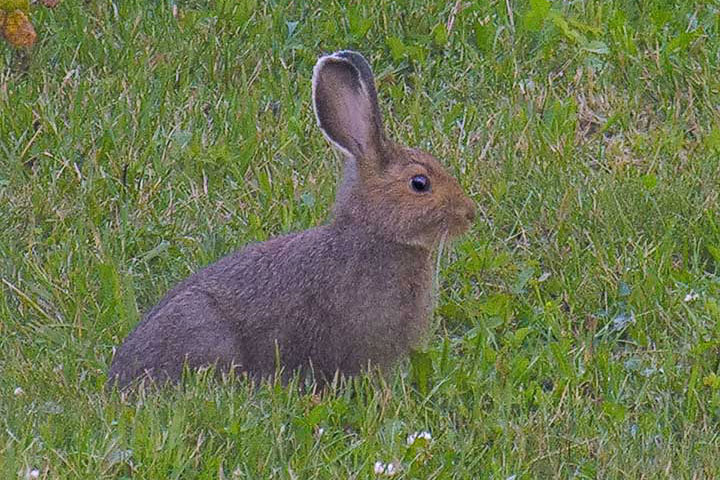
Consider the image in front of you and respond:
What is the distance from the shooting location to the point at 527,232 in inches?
273

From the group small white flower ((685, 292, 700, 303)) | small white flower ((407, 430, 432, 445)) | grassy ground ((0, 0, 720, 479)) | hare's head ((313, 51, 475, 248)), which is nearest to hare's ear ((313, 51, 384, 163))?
hare's head ((313, 51, 475, 248))

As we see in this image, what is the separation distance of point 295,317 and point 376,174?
60cm

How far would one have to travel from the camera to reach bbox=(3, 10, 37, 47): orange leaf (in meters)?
7.25

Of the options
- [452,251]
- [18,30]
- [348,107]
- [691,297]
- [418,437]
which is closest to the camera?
[418,437]

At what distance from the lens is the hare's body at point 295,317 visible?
5840 millimetres

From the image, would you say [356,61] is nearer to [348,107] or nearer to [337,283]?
[348,107]

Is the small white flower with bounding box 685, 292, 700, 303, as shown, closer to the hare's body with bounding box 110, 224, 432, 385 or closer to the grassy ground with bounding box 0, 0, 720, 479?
the grassy ground with bounding box 0, 0, 720, 479

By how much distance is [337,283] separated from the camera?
591 cm

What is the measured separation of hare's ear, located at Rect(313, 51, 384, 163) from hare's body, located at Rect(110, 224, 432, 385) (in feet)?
1.15

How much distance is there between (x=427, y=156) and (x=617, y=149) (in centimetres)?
157

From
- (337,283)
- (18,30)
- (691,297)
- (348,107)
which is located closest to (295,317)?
(337,283)

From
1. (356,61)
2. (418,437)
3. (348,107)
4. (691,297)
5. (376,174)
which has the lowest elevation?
(691,297)

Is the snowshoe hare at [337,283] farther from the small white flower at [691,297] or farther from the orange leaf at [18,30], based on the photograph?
the orange leaf at [18,30]

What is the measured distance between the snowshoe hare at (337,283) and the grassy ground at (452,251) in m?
0.18
